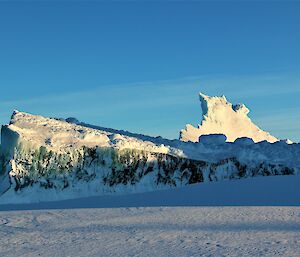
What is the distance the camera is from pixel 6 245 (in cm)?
471

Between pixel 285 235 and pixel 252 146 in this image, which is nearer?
pixel 285 235

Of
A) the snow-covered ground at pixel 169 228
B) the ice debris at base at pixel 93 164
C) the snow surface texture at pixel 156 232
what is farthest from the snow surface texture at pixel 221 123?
the snow surface texture at pixel 156 232

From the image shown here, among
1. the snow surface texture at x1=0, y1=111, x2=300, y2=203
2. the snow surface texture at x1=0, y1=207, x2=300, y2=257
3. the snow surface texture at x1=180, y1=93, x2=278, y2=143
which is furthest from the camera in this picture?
the snow surface texture at x1=180, y1=93, x2=278, y2=143

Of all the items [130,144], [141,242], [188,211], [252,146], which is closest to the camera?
[141,242]

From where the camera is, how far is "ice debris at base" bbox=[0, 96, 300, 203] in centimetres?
1245

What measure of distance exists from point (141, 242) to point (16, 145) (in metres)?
9.25

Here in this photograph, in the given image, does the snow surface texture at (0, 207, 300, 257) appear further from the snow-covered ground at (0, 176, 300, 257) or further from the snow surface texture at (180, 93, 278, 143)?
the snow surface texture at (180, 93, 278, 143)

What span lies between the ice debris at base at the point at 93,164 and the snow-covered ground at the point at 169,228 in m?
3.91

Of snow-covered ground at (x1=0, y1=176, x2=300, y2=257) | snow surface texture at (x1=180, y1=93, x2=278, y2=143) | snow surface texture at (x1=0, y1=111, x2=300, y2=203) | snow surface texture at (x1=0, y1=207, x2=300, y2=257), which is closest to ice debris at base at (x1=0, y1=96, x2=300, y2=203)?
snow surface texture at (x1=0, y1=111, x2=300, y2=203)

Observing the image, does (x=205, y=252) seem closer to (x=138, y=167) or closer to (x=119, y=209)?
(x=119, y=209)

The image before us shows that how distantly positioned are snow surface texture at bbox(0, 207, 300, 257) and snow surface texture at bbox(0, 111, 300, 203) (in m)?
5.22

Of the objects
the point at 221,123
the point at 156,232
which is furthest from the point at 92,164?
the point at 221,123

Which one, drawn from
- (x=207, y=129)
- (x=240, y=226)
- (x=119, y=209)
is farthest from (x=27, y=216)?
(x=207, y=129)

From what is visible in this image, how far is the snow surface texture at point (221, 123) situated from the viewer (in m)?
64.8
